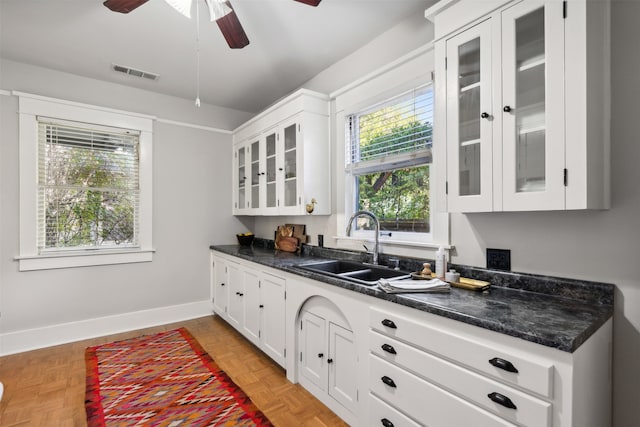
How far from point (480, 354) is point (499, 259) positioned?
720mm

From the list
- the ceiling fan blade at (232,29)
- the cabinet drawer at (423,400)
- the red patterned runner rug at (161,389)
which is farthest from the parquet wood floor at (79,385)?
the ceiling fan blade at (232,29)

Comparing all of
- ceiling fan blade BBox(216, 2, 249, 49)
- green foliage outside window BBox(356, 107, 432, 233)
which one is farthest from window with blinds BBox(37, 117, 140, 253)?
green foliage outside window BBox(356, 107, 432, 233)

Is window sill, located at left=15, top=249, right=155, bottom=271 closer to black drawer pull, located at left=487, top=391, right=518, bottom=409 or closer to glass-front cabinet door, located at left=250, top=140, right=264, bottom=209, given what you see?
glass-front cabinet door, located at left=250, top=140, right=264, bottom=209

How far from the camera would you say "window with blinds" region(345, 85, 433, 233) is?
2180 millimetres

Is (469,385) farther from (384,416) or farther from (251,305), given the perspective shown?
(251,305)

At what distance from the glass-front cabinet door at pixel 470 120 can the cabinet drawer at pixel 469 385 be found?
0.74m

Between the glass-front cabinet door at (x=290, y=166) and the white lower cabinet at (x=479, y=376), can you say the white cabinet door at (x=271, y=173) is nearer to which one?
the glass-front cabinet door at (x=290, y=166)

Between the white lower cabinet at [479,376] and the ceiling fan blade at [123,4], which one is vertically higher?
the ceiling fan blade at [123,4]

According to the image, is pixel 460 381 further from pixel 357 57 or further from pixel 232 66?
pixel 232 66

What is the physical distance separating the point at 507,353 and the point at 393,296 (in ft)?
1.67

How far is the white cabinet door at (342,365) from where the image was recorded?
5.89 feet

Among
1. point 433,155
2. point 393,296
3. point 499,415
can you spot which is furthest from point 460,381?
point 433,155

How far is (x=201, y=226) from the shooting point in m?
3.96

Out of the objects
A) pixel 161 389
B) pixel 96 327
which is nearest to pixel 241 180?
pixel 96 327
